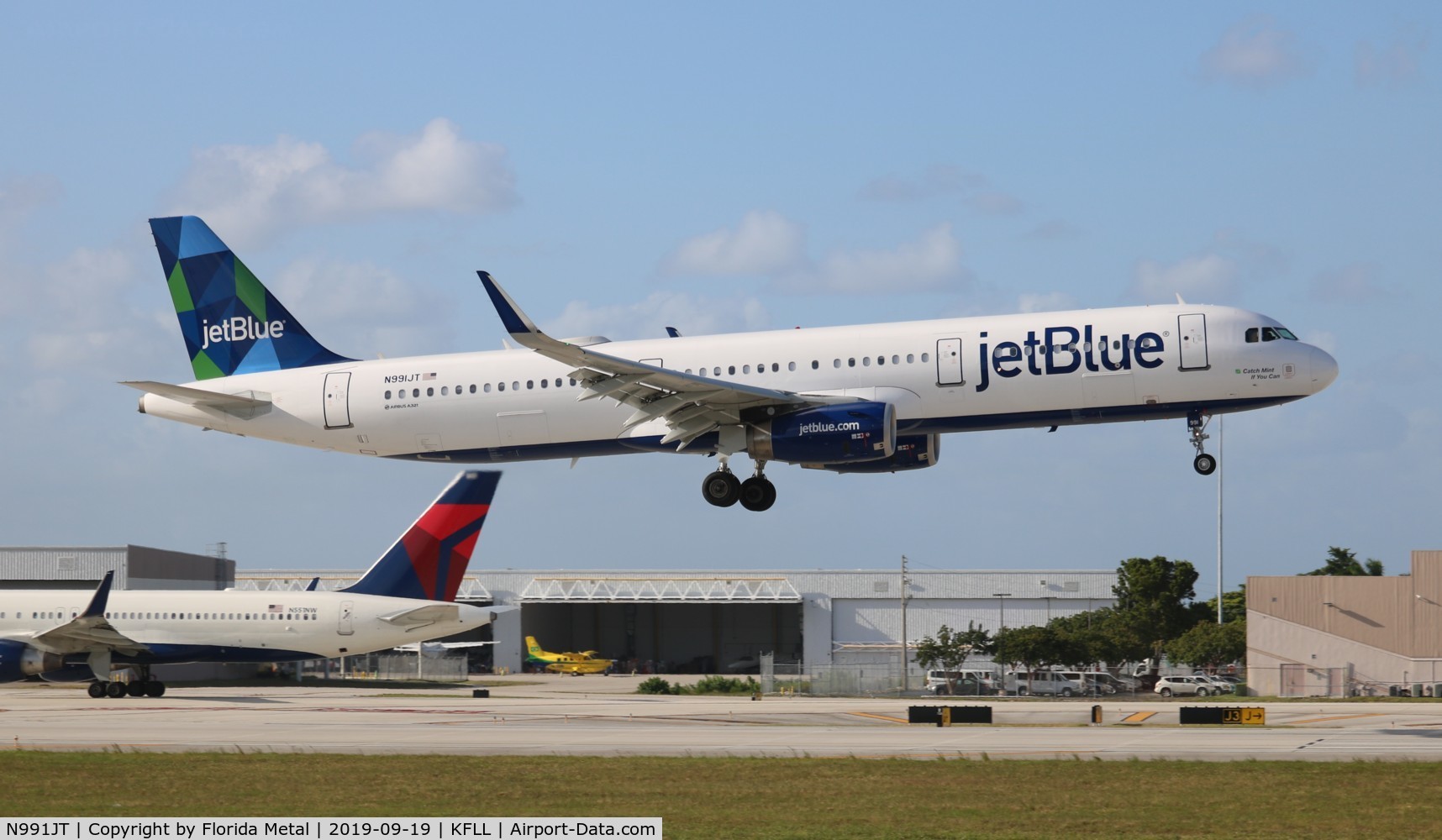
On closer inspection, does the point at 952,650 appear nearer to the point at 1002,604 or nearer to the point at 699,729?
the point at 1002,604

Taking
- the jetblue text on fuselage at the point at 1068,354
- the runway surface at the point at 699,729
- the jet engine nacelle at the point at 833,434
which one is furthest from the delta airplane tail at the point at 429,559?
the jetblue text on fuselage at the point at 1068,354

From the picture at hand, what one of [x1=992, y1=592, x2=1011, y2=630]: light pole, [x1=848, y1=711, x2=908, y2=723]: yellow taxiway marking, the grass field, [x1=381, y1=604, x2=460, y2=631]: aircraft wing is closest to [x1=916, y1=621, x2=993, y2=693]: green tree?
[x1=992, y1=592, x2=1011, y2=630]: light pole

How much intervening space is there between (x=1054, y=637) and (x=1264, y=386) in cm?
5733

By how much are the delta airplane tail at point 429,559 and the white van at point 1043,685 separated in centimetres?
3077

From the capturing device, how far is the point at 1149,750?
38.8 metres

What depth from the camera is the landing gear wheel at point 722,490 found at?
43.0 m

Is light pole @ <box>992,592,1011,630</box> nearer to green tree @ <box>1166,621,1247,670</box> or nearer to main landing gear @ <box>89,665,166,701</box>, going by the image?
green tree @ <box>1166,621,1247,670</box>

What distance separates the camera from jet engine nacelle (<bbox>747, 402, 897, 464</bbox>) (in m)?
39.2

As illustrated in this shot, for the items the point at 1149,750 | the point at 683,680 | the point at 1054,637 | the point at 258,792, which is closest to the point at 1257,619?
the point at 1054,637

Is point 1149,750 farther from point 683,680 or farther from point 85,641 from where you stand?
point 683,680

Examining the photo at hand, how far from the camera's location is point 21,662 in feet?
209

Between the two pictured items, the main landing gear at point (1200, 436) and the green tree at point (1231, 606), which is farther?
the green tree at point (1231, 606)

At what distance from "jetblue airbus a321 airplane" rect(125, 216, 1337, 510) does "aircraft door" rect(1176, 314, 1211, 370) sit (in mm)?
30

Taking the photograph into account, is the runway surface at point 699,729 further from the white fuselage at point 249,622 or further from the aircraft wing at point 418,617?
the aircraft wing at point 418,617
